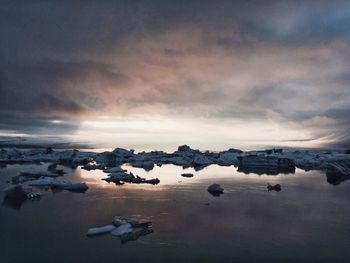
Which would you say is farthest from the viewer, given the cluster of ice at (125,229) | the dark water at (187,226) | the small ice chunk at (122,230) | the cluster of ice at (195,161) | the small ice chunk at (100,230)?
the cluster of ice at (195,161)

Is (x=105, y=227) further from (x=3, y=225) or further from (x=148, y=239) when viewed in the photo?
(x=3, y=225)

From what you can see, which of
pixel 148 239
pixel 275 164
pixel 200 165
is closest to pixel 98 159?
pixel 200 165

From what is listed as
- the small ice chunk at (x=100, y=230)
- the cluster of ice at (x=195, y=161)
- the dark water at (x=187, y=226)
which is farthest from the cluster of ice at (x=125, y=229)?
the cluster of ice at (x=195, y=161)

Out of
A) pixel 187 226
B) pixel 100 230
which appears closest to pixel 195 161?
pixel 187 226

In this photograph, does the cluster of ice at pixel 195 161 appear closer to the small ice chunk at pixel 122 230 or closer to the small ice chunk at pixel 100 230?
the small ice chunk at pixel 100 230

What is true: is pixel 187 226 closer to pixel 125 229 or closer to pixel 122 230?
pixel 125 229

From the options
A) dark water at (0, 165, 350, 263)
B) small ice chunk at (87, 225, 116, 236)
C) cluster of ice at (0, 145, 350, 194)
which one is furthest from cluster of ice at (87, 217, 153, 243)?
cluster of ice at (0, 145, 350, 194)

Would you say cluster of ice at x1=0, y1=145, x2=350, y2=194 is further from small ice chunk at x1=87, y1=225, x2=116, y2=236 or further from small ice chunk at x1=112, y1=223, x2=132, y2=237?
small ice chunk at x1=112, y1=223, x2=132, y2=237

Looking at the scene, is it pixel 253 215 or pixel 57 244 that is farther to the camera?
pixel 253 215
